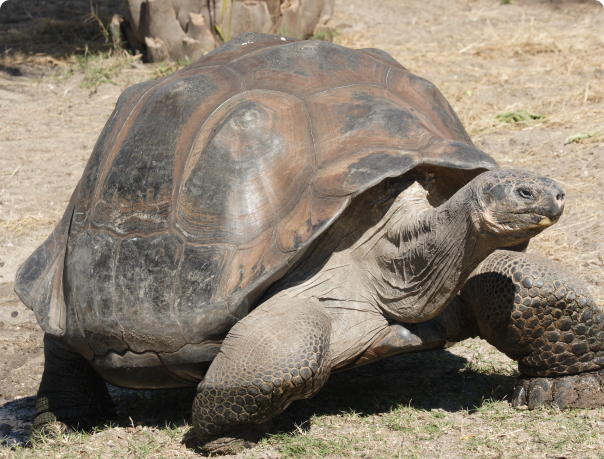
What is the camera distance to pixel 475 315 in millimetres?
2980

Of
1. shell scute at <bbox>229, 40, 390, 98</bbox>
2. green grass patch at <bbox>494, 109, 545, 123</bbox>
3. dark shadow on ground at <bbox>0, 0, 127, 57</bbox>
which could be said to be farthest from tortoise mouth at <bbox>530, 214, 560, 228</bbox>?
dark shadow on ground at <bbox>0, 0, 127, 57</bbox>

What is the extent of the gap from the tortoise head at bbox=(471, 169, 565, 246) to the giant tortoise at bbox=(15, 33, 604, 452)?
1.5 inches

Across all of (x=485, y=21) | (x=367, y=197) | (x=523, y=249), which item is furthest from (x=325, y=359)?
(x=485, y=21)

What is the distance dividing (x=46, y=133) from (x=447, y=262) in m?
5.31

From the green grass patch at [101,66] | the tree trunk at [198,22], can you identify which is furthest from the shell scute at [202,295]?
the green grass patch at [101,66]

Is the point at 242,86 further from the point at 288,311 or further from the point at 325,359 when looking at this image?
the point at 325,359

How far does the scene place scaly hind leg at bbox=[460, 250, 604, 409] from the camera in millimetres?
2770

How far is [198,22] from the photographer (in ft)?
24.5

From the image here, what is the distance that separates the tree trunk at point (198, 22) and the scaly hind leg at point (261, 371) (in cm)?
540

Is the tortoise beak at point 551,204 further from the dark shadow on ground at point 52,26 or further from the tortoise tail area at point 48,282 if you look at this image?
the dark shadow on ground at point 52,26

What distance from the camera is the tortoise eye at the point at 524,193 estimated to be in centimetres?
223

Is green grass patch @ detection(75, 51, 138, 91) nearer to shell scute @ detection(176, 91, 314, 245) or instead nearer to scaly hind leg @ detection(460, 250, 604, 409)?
shell scute @ detection(176, 91, 314, 245)

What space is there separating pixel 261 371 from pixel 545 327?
3.86 ft

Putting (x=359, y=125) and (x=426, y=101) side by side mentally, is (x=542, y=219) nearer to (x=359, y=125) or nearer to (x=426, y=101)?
(x=359, y=125)
